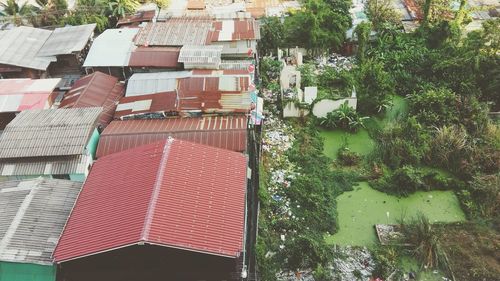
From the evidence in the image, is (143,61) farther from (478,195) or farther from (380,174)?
(478,195)

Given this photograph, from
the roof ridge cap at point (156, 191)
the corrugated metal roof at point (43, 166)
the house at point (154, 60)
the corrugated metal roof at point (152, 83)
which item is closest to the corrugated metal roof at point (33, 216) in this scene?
the corrugated metal roof at point (43, 166)

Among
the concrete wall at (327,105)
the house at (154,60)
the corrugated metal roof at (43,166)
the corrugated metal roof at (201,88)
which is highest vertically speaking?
the house at (154,60)

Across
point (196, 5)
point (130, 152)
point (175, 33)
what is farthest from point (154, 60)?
point (196, 5)

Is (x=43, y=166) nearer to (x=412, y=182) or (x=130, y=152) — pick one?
(x=130, y=152)

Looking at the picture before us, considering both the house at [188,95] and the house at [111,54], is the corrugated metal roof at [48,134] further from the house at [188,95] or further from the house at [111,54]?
the house at [111,54]

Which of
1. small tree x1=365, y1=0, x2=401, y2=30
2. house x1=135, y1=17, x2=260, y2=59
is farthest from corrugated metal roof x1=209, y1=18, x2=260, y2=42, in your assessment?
small tree x1=365, y1=0, x2=401, y2=30

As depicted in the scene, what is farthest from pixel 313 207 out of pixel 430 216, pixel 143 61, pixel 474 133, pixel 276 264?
pixel 143 61
